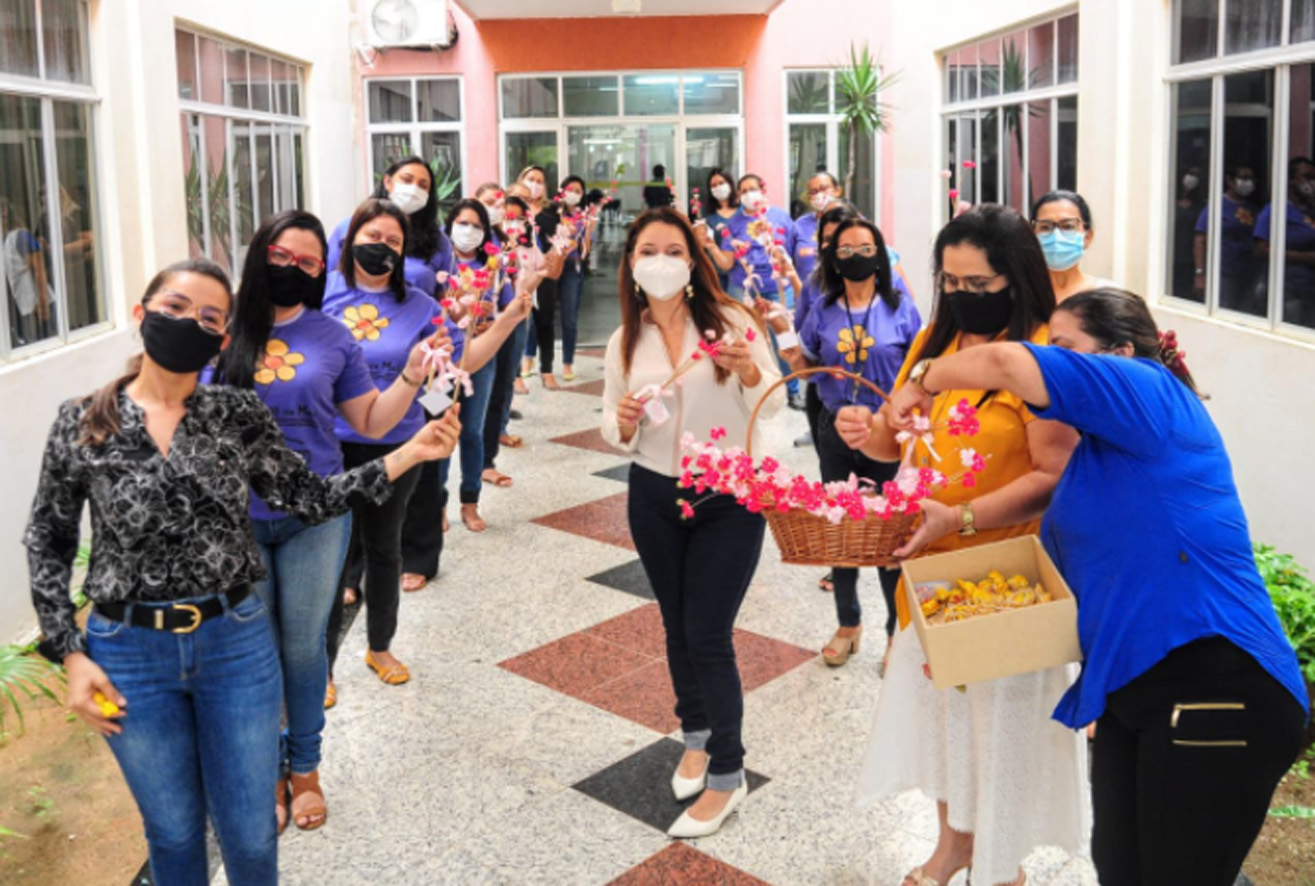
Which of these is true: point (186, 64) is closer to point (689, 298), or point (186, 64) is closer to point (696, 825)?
point (689, 298)

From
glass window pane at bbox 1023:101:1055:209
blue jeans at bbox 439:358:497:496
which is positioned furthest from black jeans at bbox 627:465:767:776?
glass window pane at bbox 1023:101:1055:209

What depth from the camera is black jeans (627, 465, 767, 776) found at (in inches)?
A: 133

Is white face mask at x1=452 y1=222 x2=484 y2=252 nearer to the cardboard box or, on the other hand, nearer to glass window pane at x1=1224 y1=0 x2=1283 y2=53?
glass window pane at x1=1224 y1=0 x2=1283 y2=53

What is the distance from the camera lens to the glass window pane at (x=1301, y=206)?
5.47m

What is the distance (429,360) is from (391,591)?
5.55 feet

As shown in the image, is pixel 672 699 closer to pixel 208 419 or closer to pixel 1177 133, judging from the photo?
pixel 208 419

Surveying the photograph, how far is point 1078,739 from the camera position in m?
2.69

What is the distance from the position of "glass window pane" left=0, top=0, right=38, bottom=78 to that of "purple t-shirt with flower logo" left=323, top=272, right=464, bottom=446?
2.56 meters

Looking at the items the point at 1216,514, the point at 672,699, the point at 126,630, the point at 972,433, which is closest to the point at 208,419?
the point at 126,630

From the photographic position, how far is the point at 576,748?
4043mm

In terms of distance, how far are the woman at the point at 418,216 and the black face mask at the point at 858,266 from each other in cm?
170

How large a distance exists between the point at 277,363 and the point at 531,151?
38.0ft

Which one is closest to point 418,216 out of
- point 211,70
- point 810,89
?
point 211,70

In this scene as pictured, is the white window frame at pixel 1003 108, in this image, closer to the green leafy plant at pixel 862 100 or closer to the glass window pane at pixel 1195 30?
the green leafy plant at pixel 862 100
